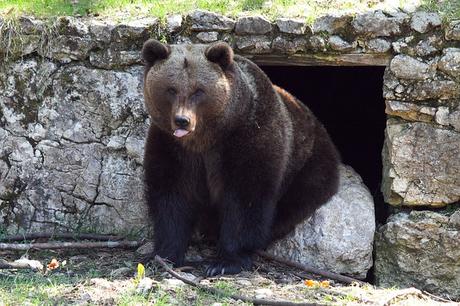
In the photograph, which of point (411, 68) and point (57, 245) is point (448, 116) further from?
point (57, 245)

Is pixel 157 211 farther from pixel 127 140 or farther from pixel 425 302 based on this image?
pixel 425 302

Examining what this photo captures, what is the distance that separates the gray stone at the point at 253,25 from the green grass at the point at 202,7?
136 millimetres

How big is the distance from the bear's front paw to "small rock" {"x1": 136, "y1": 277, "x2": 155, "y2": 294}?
0.86 metres

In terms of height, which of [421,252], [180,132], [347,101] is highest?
[347,101]

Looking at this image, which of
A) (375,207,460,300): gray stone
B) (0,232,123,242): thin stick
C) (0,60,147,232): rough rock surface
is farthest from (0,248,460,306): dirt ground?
(0,60,147,232): rough rock surface

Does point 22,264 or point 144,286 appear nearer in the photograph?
point 144,286

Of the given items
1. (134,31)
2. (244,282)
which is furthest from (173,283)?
(134,31)

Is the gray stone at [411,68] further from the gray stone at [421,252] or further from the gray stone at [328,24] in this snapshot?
the gray stone at [421,252]

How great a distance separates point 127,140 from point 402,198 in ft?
8.65

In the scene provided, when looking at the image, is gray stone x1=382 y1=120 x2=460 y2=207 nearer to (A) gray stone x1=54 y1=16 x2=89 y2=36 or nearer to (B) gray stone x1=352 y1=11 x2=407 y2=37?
(B) gray stone x1=352 y1=11 x2=407 y2=37

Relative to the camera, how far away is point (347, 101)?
1106cm

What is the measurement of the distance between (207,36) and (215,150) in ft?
4.31

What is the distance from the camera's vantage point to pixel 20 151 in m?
8.03

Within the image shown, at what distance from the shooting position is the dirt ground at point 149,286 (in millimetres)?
5895
